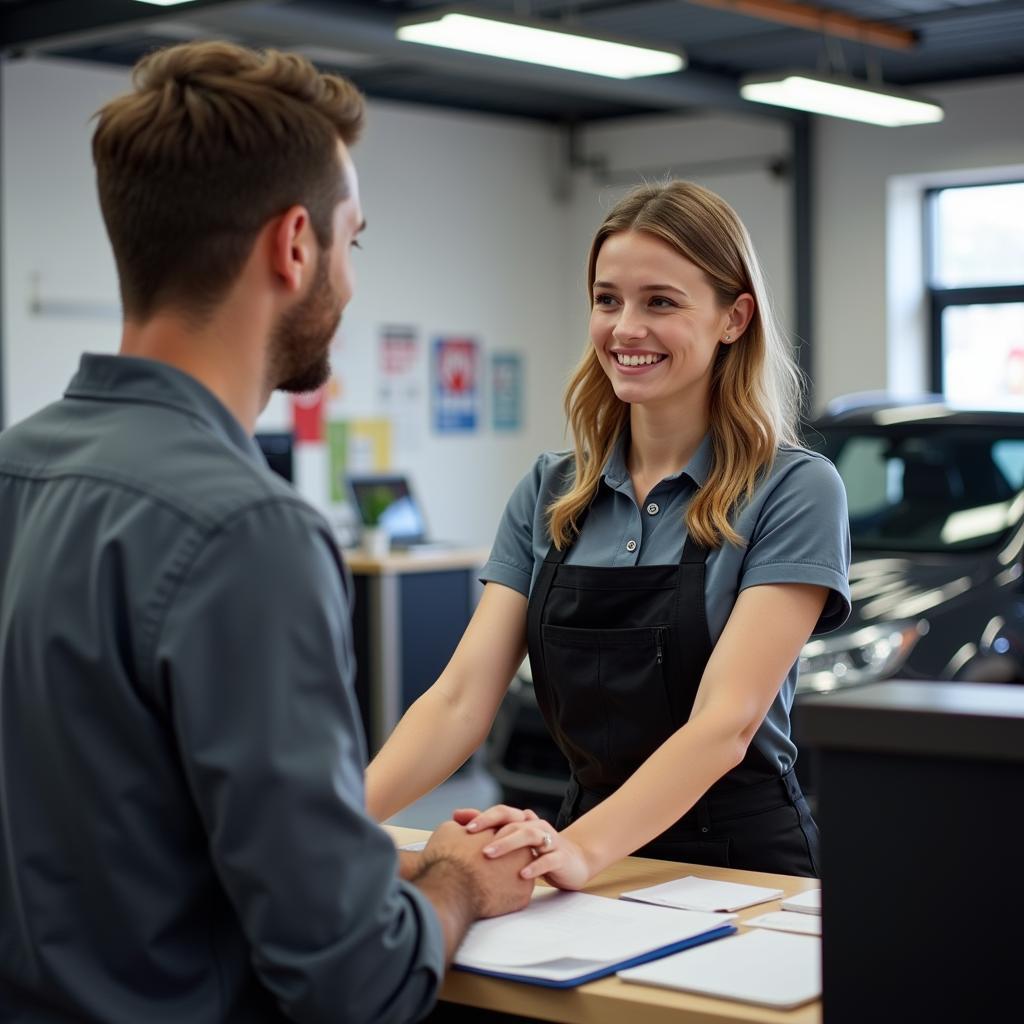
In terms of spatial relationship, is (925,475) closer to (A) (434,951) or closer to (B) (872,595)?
(B) (872,595)

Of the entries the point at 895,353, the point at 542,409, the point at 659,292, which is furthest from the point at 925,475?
the point at 542,409

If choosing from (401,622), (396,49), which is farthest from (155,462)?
(396,49)

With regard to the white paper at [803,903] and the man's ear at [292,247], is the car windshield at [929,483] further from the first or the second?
the man's ear at [292,247]

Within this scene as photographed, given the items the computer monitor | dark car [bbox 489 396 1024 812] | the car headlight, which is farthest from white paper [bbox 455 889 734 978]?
the computer monitor

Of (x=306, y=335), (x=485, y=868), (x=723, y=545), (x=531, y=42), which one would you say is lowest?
(x=485, y=868)

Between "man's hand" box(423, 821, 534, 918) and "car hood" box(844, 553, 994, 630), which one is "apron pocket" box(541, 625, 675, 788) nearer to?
"man's hand" box(423, 821, 534, 918)

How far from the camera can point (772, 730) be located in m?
2.22

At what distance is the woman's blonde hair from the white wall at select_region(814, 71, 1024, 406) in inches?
278

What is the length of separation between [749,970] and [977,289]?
27.0 feet

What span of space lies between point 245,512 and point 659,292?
Answer: 45.2 inches

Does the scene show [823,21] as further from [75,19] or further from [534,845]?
[534,845]

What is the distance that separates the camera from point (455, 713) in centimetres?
228

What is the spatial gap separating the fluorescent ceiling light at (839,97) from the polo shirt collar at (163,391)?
5.84 metres

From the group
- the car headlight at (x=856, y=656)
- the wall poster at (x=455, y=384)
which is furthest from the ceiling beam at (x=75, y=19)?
the wall poster at (x=455, y=384)
